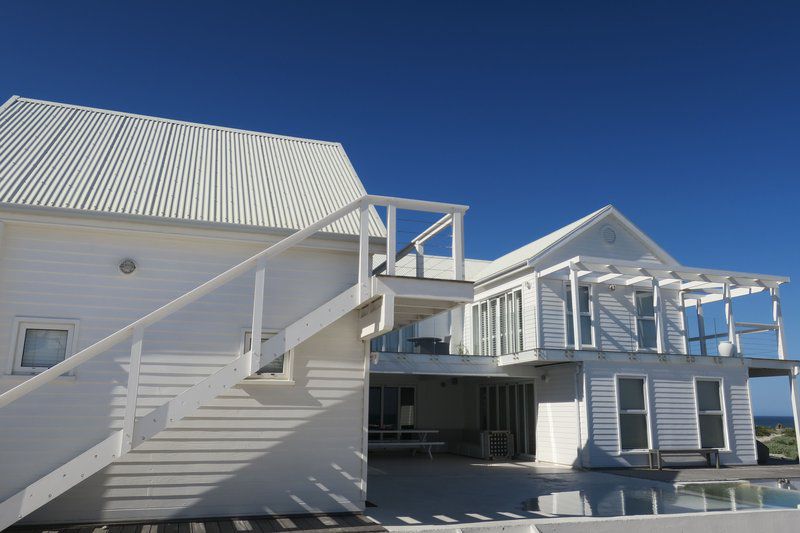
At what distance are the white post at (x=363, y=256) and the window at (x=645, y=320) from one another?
1282cm

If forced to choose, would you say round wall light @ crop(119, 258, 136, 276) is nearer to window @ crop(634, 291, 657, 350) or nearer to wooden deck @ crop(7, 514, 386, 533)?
wooden deck @ crop(7, 514, 386, 533)

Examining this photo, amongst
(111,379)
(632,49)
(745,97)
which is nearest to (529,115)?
(632,49)

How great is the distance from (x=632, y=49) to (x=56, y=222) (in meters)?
16.8

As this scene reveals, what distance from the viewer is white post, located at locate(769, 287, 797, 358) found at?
58.4ft

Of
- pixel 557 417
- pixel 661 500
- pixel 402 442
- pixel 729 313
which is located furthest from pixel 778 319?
pixel 402 442

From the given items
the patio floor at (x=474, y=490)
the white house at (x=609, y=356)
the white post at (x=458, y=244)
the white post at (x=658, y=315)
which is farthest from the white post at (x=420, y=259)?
the white post at (x=658, y=315)

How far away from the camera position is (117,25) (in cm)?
1183

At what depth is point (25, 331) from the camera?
7.65 metres

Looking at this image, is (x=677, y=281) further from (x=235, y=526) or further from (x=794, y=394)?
(x=235, y=526)

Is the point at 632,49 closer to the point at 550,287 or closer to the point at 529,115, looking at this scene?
the point at 529,115

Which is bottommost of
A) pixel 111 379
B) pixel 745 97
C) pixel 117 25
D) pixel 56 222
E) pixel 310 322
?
pixel 111 379

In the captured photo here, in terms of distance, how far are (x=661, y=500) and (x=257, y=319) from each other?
785 centimetres

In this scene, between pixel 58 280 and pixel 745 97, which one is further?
pixel 745 97

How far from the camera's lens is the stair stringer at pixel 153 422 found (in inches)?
244
